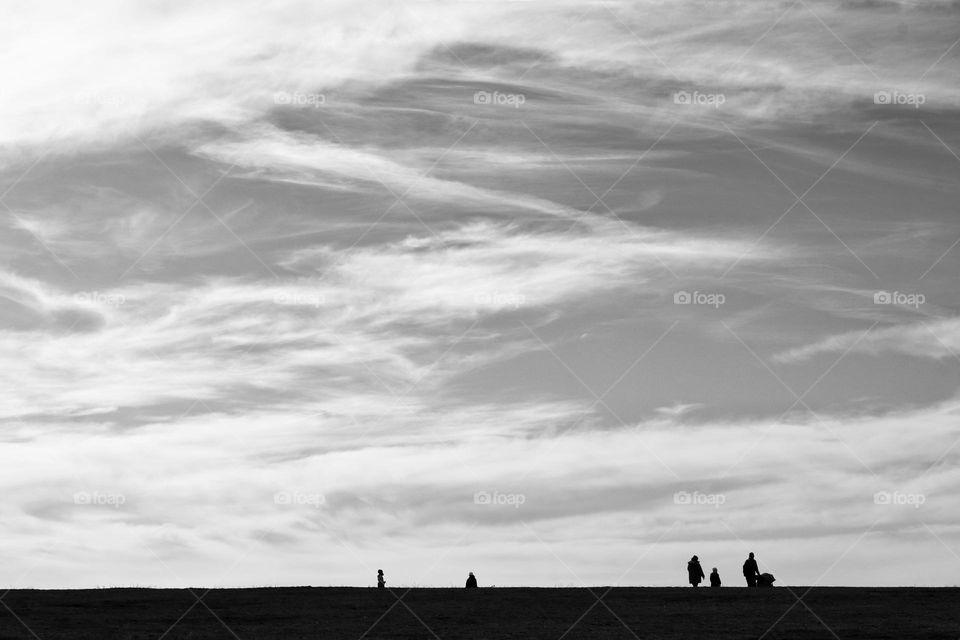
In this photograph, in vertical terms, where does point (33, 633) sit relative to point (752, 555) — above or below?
below

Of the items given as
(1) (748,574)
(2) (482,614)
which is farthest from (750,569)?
(2) (482,614)

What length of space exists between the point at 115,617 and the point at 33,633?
12.2 ft

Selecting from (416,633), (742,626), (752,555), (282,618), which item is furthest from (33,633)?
(752,555)

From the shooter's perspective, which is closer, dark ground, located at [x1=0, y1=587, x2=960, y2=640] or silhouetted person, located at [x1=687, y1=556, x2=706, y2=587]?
dark ground, located at [x1=0, y1=587, x2=960, y2=640]

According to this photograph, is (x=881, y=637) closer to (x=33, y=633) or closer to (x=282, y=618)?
(x=282, y=618)

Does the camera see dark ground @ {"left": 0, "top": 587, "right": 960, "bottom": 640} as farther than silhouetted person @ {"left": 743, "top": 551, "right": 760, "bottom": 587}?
No

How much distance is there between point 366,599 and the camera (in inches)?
1655

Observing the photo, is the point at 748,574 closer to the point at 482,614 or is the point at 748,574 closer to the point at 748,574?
the point at 748,574

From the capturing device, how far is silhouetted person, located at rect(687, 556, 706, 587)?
48.9 metres

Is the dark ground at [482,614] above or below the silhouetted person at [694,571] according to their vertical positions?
below

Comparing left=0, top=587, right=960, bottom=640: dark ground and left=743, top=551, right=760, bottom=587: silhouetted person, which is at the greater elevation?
left=743, top=551, right=760, bottom=587: silhouetted person

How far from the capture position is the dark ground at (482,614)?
3491 cm

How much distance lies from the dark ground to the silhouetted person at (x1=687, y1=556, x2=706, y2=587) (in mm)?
3901

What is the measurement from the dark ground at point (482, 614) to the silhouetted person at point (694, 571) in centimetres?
390
